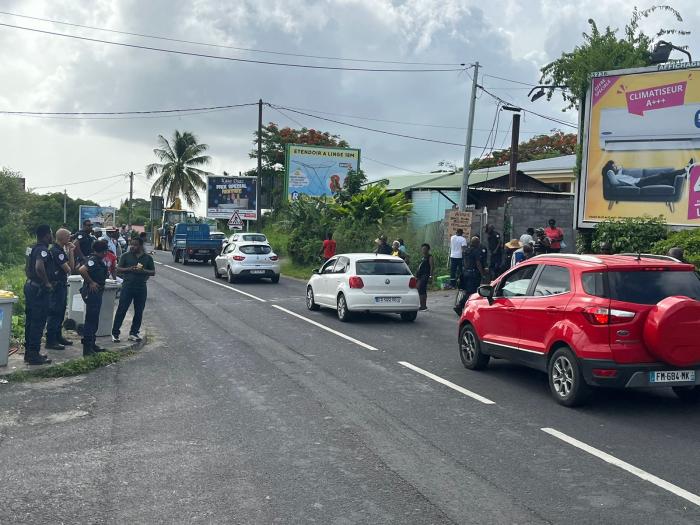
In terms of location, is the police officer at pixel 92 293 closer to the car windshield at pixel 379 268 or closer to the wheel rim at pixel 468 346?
the wheel rim at pixel 468 346

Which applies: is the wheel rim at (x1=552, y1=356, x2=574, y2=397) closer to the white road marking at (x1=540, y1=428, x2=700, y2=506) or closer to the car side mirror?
the white road marking at (x1=540, y1=428, x2=700, y2=506)

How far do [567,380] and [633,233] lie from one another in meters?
11.8

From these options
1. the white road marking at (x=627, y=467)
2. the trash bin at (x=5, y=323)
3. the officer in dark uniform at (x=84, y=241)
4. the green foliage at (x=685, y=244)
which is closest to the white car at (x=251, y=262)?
the officer in dark uniform at (x=84, y=241)

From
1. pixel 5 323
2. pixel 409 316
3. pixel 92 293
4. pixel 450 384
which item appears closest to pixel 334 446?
pixel 450 384

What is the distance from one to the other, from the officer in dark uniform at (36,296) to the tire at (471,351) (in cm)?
571

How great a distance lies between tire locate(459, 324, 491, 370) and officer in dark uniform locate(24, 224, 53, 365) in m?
5.71

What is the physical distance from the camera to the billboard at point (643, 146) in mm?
18469

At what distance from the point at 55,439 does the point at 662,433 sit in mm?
5731

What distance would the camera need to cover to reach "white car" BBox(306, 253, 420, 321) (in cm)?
1579

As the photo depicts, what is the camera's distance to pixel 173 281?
2684cm

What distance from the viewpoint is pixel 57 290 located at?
36.1ft

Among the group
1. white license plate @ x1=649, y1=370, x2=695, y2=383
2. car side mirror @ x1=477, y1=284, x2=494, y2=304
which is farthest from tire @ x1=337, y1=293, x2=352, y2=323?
white license plate @ x1=649, y1=370, x2=695, y2=383

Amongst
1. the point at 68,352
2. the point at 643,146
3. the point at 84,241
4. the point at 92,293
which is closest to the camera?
the point at 92,293

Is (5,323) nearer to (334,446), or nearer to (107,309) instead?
(107,309)
